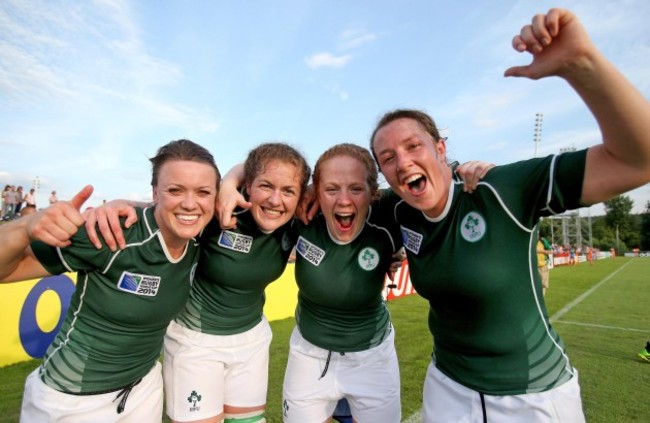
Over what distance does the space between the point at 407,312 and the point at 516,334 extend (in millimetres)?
8379

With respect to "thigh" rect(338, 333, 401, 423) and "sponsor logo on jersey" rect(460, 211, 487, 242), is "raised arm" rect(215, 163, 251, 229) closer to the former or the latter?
"thigh" rect(338, 333, 401, 423)

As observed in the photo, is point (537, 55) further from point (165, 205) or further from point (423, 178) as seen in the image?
point (165, 205)

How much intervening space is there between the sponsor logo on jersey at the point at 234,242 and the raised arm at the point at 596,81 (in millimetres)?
2082

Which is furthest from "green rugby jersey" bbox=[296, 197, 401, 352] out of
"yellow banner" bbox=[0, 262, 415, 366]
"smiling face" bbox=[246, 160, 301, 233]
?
"yellow banner" bbox=[0, 262, 415, 366]

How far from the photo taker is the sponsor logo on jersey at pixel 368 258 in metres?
2.80

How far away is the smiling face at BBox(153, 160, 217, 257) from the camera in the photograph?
2.43m

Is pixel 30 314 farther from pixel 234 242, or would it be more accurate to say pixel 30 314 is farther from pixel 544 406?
pixel 544 406

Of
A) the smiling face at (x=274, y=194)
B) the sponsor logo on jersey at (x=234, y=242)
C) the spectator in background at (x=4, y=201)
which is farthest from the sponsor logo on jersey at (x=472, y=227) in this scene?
the spectator in background at (x=4, y=201)

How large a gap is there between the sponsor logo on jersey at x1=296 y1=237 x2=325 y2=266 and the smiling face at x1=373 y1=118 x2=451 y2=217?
0.83 metres

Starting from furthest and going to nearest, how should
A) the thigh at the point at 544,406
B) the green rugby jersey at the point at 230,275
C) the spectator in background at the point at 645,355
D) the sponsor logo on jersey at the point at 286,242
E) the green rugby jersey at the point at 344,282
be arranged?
the spectator in background at the point at 645,355, the sponsor logo on jersey at the point at 286,242, the green rugby jersey at the point at 230,275, the green rugby jersey at the point at 344,282, the thigh at the point at 544,406

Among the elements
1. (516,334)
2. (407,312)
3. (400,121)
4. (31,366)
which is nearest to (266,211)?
(400,121)

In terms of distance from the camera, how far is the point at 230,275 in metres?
2.84

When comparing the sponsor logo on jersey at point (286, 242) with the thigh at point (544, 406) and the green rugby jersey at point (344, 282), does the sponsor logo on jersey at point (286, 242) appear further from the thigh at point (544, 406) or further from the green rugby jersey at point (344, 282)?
the thigh at point (544, 406)

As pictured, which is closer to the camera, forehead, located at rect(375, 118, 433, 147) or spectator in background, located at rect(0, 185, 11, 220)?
forehead, located at rect(375, 118, 433, 147)
